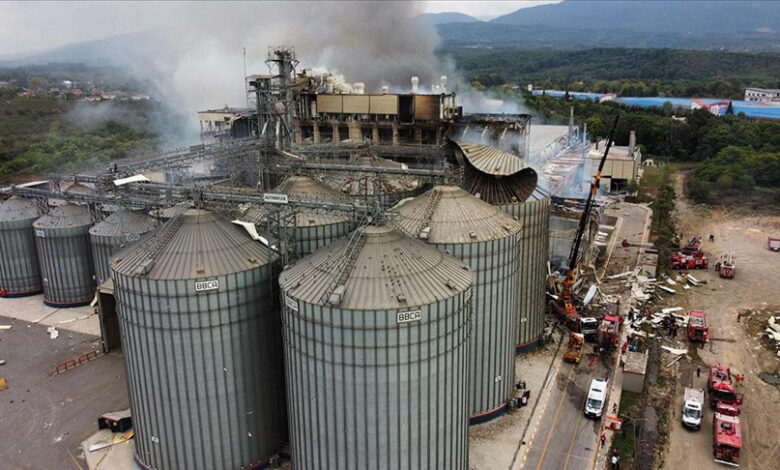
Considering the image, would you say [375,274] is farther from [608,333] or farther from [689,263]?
[689,263]

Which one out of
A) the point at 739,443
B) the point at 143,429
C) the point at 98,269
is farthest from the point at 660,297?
the point at 98,269

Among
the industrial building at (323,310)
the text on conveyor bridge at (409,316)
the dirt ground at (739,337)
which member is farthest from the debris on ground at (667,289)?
the text on conveyor bridge at (409,316)

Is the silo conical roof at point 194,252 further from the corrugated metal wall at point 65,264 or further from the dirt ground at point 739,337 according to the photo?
the corrugated metal wall at point 65,264

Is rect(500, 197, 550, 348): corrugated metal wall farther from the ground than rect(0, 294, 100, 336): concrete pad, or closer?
farther from the ground

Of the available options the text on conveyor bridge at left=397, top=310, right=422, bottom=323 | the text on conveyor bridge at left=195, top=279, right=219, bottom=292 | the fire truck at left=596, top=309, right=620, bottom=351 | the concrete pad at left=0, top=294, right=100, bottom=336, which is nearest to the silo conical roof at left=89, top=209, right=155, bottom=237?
the concrete pad at left=0, top=294, right=100, bottom=336

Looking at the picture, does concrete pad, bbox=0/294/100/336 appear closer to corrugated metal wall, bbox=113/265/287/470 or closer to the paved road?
corrugated metal wall, bbox=113/265/287/470
